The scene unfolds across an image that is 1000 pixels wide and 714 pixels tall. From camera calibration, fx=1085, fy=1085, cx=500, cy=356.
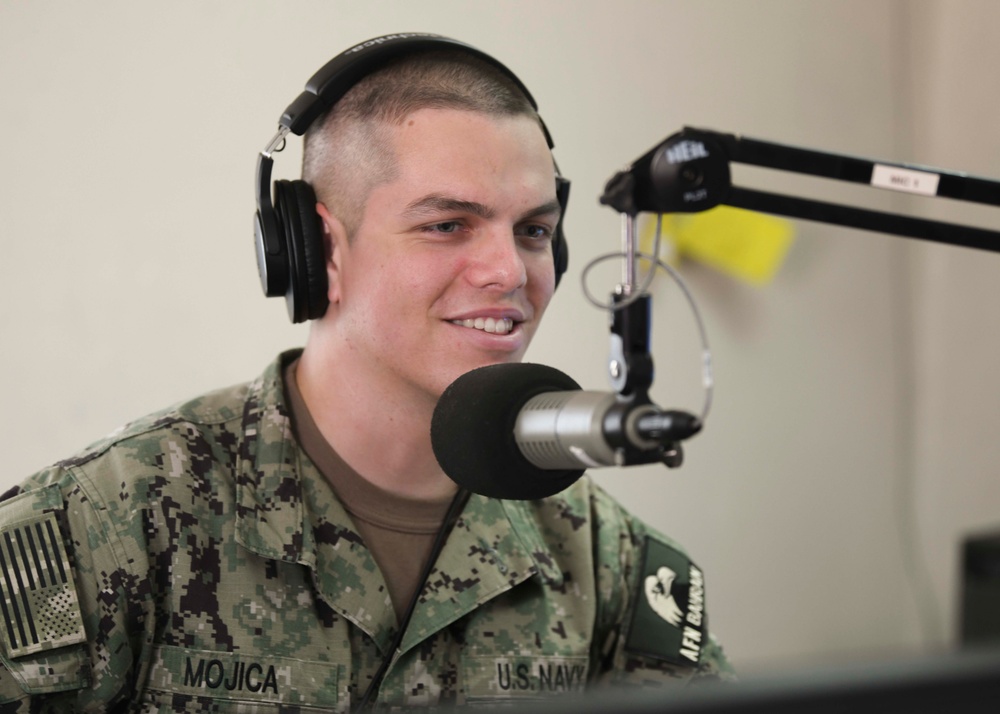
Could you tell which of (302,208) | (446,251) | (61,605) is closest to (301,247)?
(302,208)

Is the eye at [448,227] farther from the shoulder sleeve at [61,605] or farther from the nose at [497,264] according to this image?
the shoulder sleeve at [61,605]

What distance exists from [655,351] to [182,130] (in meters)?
0.87

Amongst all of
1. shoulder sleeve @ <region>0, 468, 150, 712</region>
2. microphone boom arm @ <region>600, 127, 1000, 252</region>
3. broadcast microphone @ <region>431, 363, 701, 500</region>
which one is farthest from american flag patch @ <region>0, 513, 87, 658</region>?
microphone boom arm @ <region>600, 127, 1000, 252</region>

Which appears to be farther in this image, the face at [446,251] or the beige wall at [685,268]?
the beige wall at [685,268]

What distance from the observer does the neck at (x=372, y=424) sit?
3.98 ft

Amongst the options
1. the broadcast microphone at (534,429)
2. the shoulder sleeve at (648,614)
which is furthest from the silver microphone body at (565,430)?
the shoulder sleeve at (648,614)

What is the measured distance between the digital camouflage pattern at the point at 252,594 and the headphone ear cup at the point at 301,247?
0.14 metres

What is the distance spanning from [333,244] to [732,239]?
0.93 metres

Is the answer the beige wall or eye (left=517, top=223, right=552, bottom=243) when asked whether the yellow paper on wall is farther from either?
eye (left=517, top=223, right=552, bottom=243)

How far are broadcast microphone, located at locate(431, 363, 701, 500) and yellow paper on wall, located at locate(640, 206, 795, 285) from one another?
3.64 ft

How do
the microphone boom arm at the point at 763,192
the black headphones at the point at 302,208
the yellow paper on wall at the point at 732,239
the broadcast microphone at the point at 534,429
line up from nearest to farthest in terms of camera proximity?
1. the broadcast microphone at the point at 534,429
2. the microphone boom arm at the point at 763,192
3. the black headphones at the point at 302,208
4. the yellow paper on wall at the point at 732,239

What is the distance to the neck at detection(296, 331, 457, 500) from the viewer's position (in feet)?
3.98

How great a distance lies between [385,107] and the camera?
3.89 ft

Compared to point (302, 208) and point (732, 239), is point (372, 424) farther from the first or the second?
point (732, 239)
